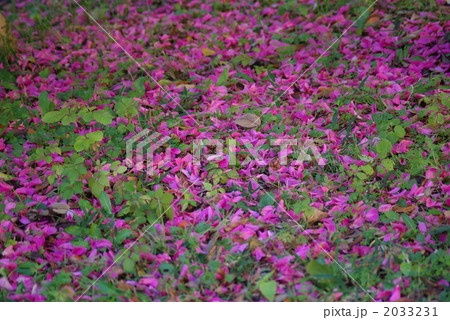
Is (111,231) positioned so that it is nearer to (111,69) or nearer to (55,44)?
(111,69)

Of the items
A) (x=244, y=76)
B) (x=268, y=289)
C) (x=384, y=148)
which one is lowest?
(x=268, y=289)

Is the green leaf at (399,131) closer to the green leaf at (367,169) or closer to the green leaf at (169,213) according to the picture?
the green leaf at (367,169)

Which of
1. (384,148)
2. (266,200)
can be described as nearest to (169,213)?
(266,200)

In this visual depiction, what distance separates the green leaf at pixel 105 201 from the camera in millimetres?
2411

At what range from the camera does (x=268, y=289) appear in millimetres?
2012

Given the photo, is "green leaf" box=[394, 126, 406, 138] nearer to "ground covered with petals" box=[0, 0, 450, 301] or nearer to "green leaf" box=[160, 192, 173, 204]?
"ground covered with petals" box=[0, 0, 450, 301]

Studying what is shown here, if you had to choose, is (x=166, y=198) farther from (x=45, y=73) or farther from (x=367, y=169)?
(x=45, y=73)

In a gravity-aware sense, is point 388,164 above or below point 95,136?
below

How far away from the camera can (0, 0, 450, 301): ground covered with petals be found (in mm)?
2113

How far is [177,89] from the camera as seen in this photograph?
3234mm

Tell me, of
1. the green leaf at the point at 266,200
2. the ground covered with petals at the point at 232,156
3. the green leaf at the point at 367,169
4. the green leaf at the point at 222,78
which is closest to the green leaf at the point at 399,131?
the ground covered with petals at the point at 232,156

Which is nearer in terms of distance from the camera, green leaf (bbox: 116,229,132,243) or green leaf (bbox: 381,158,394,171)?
green leaf (bbox: 116,229,132,243)

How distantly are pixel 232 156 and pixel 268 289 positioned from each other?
892mm

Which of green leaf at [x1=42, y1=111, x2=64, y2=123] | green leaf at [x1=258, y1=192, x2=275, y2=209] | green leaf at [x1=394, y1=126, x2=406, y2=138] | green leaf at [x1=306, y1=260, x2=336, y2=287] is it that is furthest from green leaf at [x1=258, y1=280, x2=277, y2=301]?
green leaf at [x1=42, y1=111, x2=64, y2=123]
